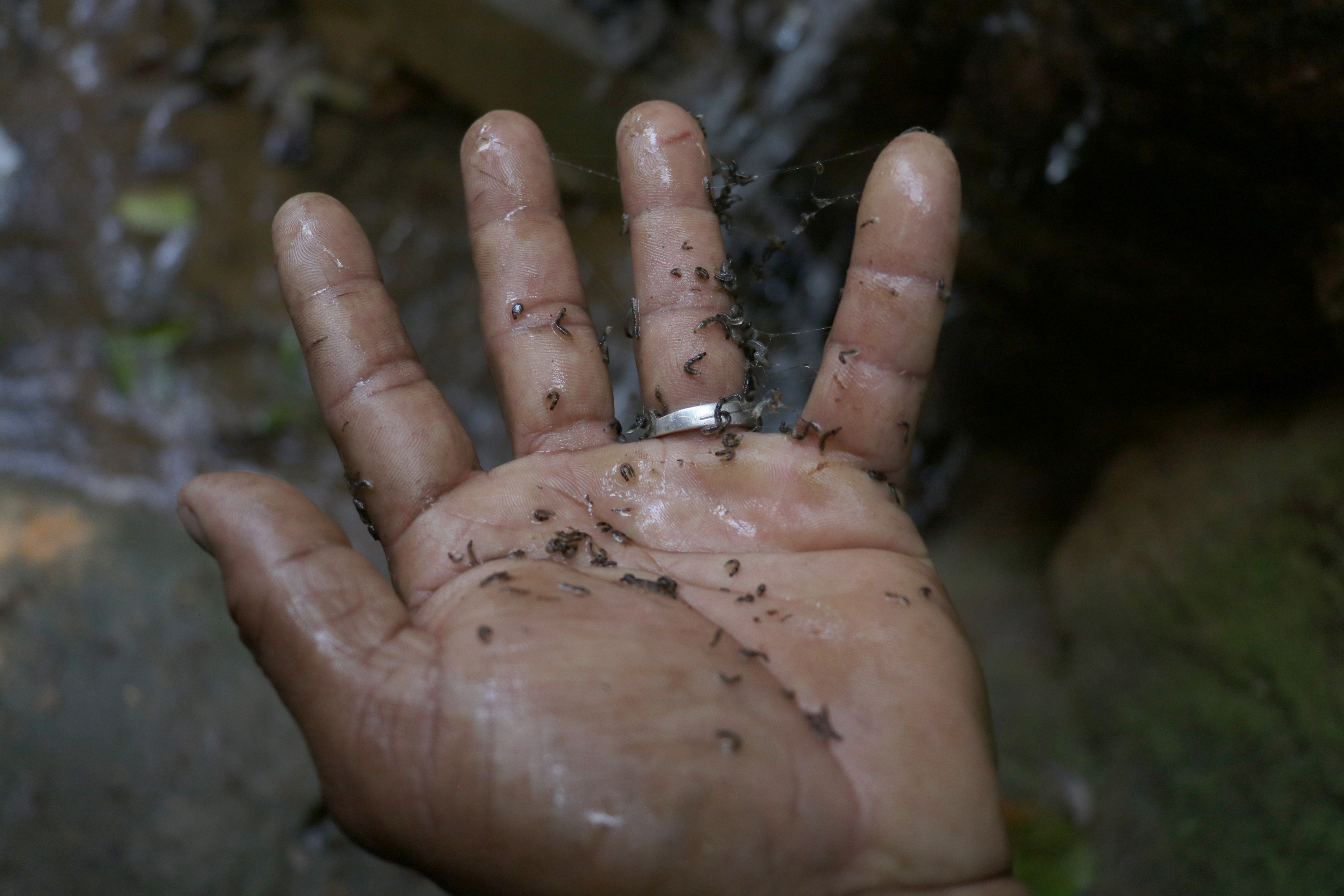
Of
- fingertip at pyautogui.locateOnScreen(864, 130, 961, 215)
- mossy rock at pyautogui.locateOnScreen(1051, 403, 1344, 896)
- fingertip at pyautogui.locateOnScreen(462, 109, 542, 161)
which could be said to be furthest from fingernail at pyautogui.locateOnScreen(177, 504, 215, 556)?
mossy rock at pyautogui.locateOnScreen(1051, 403, 1344, 896)

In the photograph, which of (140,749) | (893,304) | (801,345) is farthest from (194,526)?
(801,345)

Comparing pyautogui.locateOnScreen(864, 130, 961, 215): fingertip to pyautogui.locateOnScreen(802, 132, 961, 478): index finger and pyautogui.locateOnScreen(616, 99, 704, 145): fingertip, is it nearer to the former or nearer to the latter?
pyautogui.locateOnScreen(802, 132, 961, 478): index finger

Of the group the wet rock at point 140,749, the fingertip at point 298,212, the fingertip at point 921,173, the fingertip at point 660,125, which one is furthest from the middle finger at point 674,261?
the wet rock at point 140,749

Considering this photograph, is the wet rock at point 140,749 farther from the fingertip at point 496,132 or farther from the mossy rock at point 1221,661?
the mossy rock at point 1221,661

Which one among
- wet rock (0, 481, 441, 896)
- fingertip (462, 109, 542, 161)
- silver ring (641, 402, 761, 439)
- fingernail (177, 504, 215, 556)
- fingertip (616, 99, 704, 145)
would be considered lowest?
wet rock (0, 481, 441, 896)

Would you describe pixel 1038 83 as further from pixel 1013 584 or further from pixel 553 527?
pixel 553 527

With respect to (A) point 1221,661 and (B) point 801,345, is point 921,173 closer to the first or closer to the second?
(A) point 1221,661
